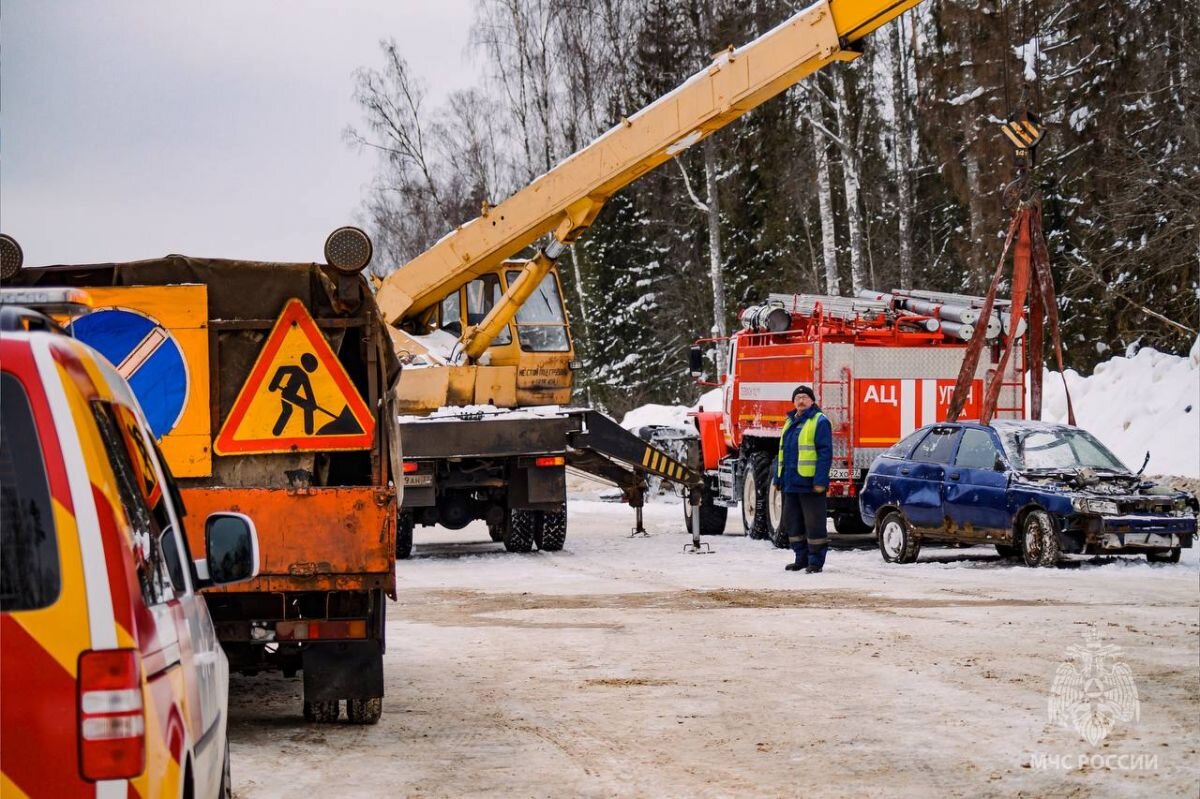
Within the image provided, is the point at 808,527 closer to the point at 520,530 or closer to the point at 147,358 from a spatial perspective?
the point at 520,530

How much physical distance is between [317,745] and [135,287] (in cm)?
243

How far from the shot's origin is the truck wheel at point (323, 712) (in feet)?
27.7

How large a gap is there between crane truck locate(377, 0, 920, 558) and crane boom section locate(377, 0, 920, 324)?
0.7 inches

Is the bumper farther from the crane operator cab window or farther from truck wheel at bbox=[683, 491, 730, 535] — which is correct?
the crane operator cab window

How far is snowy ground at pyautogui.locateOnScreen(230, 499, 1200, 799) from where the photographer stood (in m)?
6.98

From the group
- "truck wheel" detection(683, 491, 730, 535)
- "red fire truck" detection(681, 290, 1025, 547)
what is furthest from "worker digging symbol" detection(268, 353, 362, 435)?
"truck wheel" detection(683, 491, 730, 535)

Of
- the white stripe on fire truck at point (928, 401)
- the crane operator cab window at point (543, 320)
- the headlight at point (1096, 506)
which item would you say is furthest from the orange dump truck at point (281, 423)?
the white stripe on fire truck at point (928, 401)

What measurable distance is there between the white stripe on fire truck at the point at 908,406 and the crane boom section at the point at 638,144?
393 cm

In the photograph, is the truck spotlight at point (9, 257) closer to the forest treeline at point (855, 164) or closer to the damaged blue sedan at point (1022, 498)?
the damaged blue sedan at point (1022, 498)

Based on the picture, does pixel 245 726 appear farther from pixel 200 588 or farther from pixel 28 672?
pixel 28 672

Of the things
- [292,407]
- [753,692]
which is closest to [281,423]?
[292,407]

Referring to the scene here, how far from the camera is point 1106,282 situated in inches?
1165

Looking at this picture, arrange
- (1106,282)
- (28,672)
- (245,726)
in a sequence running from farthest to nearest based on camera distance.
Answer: (1106,282)
(245,726)
(28,672)

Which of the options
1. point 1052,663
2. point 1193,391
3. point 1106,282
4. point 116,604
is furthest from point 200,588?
point 1106,282
